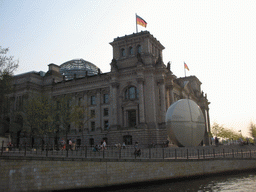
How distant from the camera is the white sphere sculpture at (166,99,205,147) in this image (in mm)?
35250

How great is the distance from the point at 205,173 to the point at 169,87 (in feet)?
117

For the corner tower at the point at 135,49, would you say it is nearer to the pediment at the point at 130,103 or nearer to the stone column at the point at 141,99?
the stone column at the point at 141,99

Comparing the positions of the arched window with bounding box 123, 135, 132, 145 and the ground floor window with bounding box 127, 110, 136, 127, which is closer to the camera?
the arched window with bounding box 123, 135, 132, 145

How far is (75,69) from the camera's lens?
8831 centimetres

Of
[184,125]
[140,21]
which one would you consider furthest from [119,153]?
[140,21]

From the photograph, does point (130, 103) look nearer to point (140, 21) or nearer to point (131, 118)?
point (131, 118)

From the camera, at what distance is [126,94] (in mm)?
58875

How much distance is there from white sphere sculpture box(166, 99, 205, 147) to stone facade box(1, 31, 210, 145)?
655 inches

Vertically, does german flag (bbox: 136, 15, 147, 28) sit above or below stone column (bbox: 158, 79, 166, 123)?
above

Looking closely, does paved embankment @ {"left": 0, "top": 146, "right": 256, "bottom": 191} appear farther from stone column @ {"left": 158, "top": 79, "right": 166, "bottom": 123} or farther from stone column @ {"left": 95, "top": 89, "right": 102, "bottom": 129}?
stone column @ {"left": 95, "top": 89, "right": 102, "bottom": 129}

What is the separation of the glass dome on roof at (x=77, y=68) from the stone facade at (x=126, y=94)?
17733mm

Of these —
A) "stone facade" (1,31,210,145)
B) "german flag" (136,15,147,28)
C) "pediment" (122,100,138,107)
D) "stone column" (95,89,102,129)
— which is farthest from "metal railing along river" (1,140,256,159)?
"german flag" (136,15,147,28)

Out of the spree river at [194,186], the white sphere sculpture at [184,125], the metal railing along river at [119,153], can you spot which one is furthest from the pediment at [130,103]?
the spree river at [194,186]

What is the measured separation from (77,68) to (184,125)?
6152cm
